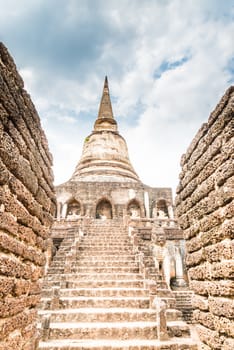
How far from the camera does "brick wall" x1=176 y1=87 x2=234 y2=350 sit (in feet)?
8.93

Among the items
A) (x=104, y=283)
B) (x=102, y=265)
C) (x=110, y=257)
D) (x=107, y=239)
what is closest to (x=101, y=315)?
(x=104, y=283)

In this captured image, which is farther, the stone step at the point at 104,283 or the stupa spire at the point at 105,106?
the stupa spire at the point at 105,106

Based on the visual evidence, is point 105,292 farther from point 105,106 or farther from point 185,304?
point 105,106

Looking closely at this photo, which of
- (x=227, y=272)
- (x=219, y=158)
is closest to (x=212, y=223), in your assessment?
(x=227, y=272)

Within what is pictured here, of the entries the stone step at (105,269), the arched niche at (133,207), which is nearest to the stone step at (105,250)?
the stone step at (105,269)


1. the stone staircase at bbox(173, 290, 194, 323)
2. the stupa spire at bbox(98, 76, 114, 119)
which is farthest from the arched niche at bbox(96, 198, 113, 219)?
the stupa spire at bbox(98, 76, 114, 119)

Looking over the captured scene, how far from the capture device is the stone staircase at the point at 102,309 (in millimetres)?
4750

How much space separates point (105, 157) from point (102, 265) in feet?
Answer: 49.8

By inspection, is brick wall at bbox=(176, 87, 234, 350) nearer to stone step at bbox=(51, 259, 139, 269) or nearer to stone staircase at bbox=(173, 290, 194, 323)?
stone step at bbox=(51, 259, 139, 269)

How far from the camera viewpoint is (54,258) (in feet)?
30.8

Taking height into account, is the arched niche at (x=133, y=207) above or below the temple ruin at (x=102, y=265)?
above

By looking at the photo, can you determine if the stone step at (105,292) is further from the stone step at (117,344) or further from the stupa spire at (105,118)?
the stupa spire at (105,118)

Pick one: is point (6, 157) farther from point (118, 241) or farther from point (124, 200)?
point (124, 200)

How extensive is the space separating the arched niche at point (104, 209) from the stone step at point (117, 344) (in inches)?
524
